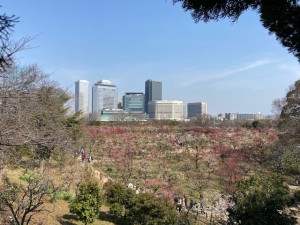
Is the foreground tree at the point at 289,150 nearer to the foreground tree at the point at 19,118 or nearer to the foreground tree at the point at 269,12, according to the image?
the foreground tree at the point at 19,118

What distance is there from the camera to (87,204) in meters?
7.90

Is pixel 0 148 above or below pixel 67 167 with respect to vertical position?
above

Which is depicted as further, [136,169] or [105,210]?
[136,169]

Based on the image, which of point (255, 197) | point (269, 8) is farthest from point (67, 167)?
point (269, 8)

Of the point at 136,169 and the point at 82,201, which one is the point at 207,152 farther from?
the point at 82,201

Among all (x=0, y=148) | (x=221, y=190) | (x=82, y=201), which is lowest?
(x=221, y=190)

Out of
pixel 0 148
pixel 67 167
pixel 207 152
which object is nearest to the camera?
pixel 0 148

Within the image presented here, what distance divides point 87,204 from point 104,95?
254 ft

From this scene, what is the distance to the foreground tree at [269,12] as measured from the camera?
2973 millimetres

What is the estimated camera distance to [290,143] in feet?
61.1

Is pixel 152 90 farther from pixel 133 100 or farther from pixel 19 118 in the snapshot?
pixel 19 118

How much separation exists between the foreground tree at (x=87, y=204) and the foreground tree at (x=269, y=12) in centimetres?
604

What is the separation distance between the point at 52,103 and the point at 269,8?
957 centimetres

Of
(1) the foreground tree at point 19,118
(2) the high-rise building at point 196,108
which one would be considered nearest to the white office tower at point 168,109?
(2) the high-rise building at point 196,108
